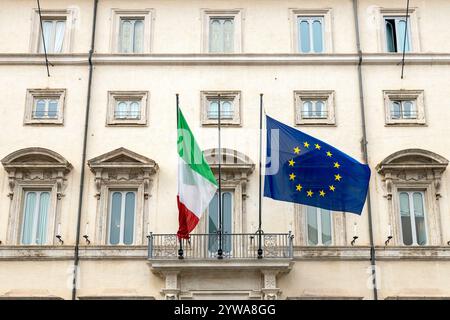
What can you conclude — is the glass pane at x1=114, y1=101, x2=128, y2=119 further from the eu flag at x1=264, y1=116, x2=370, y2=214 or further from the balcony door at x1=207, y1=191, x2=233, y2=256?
the eu flag at x1=264, y1=116, x2=370, y2=214

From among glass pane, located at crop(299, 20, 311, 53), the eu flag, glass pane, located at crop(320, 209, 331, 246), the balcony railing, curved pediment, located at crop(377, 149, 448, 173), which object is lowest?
the balcony railing

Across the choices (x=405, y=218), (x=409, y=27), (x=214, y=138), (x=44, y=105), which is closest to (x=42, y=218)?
(x=44, y=105)

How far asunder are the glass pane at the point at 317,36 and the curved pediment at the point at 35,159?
9251 millimetres

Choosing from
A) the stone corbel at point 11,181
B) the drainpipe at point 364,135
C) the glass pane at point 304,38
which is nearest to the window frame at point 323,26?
the glass pane at point 304,38

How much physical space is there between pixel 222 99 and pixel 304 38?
3.73 m

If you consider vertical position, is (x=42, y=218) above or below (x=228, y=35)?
below

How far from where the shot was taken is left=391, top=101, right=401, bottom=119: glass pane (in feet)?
76.1

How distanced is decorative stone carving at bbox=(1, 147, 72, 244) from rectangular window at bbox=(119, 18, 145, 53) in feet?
15.1

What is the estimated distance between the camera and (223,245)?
21.6 metres

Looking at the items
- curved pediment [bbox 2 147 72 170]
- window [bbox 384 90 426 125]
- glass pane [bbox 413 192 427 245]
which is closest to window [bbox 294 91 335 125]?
window [bbox 384 90 426 125]

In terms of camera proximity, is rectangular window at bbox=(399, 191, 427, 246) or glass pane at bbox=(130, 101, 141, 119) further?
glass pane at bbox=(130, 101, 141, 119)

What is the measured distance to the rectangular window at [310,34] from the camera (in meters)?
24.2

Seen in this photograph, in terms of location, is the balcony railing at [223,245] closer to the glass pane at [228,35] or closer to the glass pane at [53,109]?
the glass pane at [53,109]

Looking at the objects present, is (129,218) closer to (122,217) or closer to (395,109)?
(122,217)
